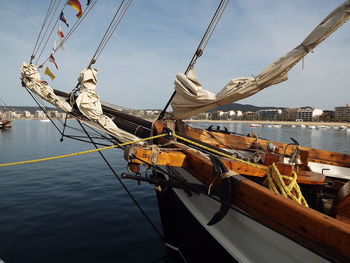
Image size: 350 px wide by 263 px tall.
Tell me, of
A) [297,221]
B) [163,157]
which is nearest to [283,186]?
[297,221]

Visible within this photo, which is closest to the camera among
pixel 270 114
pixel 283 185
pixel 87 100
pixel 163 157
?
pixel 283 185

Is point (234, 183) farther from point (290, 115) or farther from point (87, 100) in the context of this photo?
point (290, 115)

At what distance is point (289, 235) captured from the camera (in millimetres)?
1932

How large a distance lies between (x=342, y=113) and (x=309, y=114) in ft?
63.8

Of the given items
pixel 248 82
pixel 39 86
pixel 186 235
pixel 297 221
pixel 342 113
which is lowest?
pixel 186 235

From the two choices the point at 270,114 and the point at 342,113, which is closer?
the point at 342,113

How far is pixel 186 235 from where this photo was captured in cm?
448

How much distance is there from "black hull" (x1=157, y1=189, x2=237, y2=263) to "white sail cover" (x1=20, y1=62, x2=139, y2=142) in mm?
1772

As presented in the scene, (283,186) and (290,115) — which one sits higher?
(290,115)

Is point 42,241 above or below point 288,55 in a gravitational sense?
below

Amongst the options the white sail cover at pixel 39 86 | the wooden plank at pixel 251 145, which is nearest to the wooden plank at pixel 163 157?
the wooden plank at pixel 251 145

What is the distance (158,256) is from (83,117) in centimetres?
400

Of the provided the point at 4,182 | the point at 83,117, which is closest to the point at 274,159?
the point at 83,117

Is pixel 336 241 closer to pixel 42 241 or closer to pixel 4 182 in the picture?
pixel 42 241
